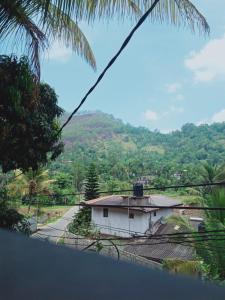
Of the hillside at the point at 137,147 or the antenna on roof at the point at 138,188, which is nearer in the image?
the antenna on roof at the point at 138,188

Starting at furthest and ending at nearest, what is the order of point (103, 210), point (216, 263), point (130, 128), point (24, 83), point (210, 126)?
point (130, 128) → point (210, 126) → point (103, 210) → point (216, 263) → point (24, 83)

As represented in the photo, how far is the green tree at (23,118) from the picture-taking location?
4.01 m

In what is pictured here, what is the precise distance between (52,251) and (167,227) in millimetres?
13153

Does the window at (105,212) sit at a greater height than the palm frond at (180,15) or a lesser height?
lesser

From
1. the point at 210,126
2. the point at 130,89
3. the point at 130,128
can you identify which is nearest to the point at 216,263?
the point at 210,126

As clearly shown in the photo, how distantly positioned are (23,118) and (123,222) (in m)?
10.4

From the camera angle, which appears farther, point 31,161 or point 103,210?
point 103,210

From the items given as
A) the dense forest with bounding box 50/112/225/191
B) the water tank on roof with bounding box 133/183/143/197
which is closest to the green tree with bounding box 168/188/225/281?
the water tank on roof with bounding box 133/183/143/197

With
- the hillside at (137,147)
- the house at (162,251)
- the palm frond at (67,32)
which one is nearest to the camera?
the palm frond at (67,32)

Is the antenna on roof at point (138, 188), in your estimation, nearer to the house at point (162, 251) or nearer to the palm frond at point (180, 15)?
the palm frond at point (180, 15)

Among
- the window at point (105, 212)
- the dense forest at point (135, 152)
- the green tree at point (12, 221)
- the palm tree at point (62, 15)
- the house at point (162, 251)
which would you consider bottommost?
the house at point (162, 251)

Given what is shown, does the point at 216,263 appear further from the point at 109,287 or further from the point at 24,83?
the point at 109,287

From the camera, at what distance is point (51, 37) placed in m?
3.46

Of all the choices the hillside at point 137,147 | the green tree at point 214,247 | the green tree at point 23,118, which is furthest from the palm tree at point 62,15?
the hillside at point 137,147
